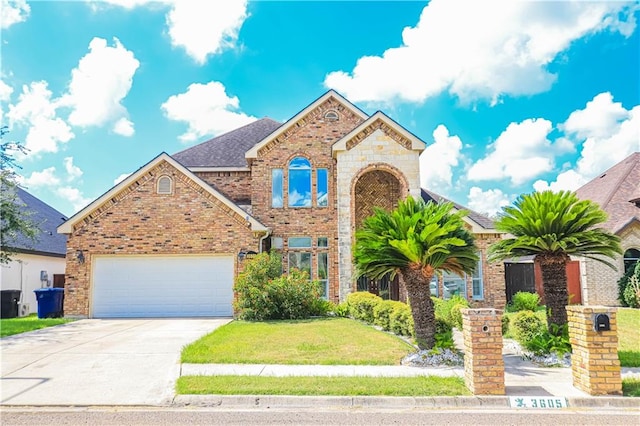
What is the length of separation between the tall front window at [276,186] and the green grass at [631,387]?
13.9 m

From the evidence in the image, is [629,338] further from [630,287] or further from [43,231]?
[43,231]

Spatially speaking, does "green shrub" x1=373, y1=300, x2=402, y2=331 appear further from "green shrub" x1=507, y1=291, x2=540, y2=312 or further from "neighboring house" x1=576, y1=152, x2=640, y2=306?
"neighboring house" x1=576, y1=152, x2=640, y2=306

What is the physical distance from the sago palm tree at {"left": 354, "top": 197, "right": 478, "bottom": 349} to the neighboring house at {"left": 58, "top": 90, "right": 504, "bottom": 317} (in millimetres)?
7450

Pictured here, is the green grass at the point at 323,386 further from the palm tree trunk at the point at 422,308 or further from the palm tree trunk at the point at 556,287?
the palm tree trunk at the point at 556,287

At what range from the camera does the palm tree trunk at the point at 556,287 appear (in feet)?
31.4

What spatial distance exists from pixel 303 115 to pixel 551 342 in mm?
13401

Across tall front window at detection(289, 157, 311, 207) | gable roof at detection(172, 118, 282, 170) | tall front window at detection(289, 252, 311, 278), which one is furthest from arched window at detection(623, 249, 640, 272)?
gable roof at detection(172, 118, 282, 170)

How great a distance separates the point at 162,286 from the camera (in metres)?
16.6

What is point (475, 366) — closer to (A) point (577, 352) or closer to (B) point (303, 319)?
(A) point (577, 352)

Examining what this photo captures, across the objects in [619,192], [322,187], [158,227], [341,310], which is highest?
[619,192]

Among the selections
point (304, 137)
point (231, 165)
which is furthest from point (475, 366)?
point (231, 165)

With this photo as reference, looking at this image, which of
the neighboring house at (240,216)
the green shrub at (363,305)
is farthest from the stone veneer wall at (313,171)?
the green shrub at (363,305)

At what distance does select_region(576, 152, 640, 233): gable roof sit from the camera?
20.2 metres

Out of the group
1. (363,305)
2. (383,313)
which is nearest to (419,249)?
(383,313)
